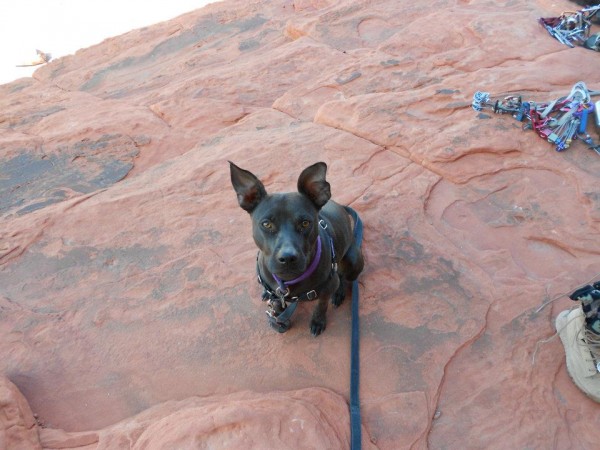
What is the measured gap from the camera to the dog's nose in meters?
2.75

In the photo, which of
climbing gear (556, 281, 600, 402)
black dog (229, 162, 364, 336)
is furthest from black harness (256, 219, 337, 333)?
climbing gear (556, 281, 600, 402)

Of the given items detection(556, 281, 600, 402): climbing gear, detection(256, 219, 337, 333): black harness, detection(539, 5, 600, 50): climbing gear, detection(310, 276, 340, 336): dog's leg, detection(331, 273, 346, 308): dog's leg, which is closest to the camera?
detection(556, 281, 600, 402): climbing gear

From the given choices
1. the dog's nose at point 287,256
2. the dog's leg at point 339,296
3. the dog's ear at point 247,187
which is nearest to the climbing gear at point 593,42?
the dog's leg at point 339,296

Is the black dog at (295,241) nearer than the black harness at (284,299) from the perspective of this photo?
Yes

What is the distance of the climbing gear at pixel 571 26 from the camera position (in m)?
7.43

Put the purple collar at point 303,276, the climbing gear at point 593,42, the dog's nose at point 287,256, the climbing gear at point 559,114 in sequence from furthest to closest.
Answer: the climbing gear at point 593,42 < the climbing gear at point 559,114 < the purple collar at point 303,276 < the dog's nose at point 287,256

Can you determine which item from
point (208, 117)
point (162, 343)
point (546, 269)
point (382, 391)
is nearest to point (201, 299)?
point (162, 343)

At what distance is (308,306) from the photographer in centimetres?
374

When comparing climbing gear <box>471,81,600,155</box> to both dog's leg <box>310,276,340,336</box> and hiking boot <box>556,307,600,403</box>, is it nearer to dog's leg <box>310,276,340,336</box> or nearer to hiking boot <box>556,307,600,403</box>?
hiking boot <box>556,307,600,403</box>

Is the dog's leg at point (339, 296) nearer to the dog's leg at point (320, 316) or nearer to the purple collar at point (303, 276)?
the dog's leg at point (320, 316)

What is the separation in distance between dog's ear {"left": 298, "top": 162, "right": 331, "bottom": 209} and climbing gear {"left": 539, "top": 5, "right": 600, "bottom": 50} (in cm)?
661

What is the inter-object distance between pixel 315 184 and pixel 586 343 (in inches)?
85.1

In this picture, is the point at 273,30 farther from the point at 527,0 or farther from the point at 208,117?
the point at 527,0

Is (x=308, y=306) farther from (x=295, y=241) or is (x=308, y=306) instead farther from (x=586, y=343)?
(x=586, y=343)
